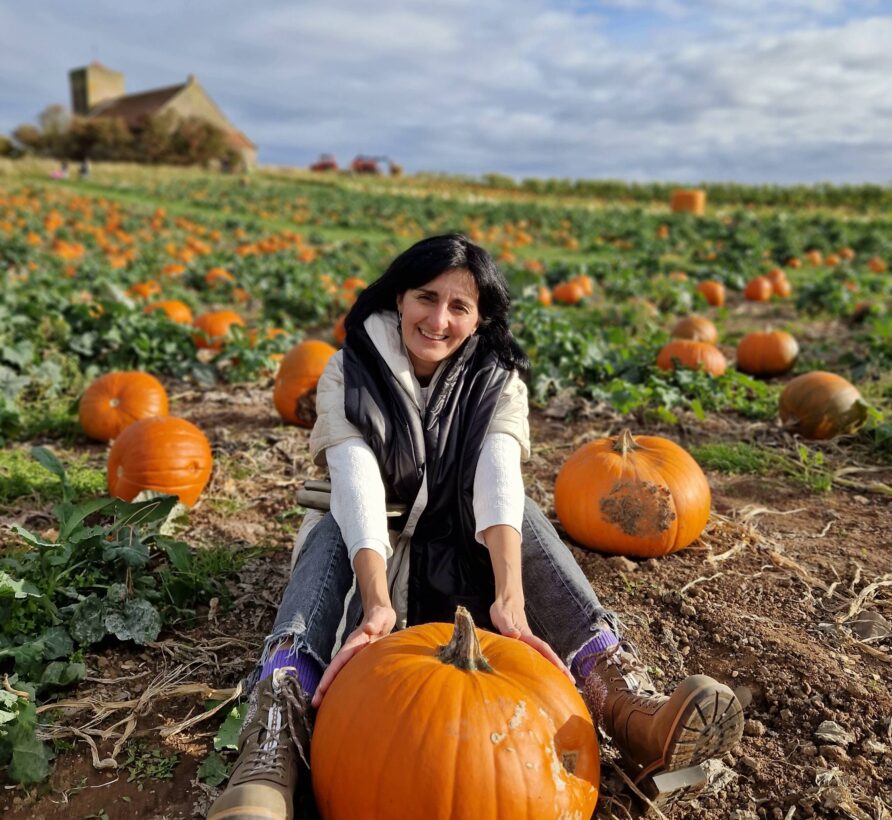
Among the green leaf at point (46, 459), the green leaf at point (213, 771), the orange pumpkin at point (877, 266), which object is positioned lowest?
the green leaf at point (213, 771)

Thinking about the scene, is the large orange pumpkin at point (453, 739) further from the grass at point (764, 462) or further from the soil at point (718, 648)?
the grass at point (764, 462)

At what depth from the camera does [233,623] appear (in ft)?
10.5

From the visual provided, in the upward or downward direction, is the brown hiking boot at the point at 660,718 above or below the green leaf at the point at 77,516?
below

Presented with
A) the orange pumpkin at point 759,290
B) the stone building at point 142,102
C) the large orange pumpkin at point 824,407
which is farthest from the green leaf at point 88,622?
the stone building at point 142,102

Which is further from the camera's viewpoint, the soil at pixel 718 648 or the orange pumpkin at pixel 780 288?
the orange pumpkin at pixel 780 288

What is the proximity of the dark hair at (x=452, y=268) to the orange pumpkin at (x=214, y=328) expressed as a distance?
13.3 ft

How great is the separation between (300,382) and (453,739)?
3811 mm

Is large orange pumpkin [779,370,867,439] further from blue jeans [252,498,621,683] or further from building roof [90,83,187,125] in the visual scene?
building roof [90,83,187,125]

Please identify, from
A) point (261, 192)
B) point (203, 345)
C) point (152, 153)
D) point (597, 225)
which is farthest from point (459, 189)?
point (203, 345)

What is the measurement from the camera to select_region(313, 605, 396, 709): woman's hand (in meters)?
2.20

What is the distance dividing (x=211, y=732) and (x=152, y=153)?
5153cm

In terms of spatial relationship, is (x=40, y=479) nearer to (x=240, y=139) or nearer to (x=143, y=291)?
(x=143, y=291)

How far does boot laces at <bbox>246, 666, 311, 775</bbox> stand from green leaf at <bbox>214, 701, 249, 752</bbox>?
9.1 inches

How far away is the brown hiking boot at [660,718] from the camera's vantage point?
6.38 ft
